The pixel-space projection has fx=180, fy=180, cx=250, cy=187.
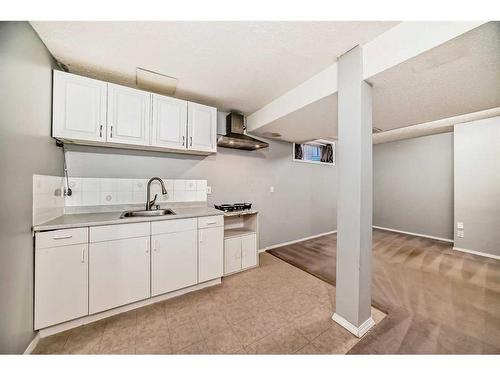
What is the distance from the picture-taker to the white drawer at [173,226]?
176cm

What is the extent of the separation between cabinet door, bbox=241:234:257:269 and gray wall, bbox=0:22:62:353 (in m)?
1.91

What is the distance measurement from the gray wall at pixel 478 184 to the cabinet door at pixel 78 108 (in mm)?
5474

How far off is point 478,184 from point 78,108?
5758 millimetres

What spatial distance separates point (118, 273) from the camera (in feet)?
5.26

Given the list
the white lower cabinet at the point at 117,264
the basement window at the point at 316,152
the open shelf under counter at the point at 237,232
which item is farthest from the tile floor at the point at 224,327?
the basement window at the point at 316,152

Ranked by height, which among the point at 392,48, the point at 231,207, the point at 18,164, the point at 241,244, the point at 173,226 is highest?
the point at 392,48

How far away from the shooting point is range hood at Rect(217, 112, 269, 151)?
98.3 inches

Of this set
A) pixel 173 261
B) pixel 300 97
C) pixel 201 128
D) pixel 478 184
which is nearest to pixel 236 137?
pixel 201 128

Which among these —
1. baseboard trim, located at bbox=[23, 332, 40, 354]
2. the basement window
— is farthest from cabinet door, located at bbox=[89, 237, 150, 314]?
the basement window

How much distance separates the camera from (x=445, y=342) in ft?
4.39

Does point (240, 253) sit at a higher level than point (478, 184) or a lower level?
lower

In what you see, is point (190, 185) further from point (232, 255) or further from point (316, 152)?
point (316, 152)

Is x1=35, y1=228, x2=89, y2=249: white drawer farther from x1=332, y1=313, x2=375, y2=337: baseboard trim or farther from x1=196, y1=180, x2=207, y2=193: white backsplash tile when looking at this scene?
x1=332, y1=313, x2=375, y2=337: baseboard trim
